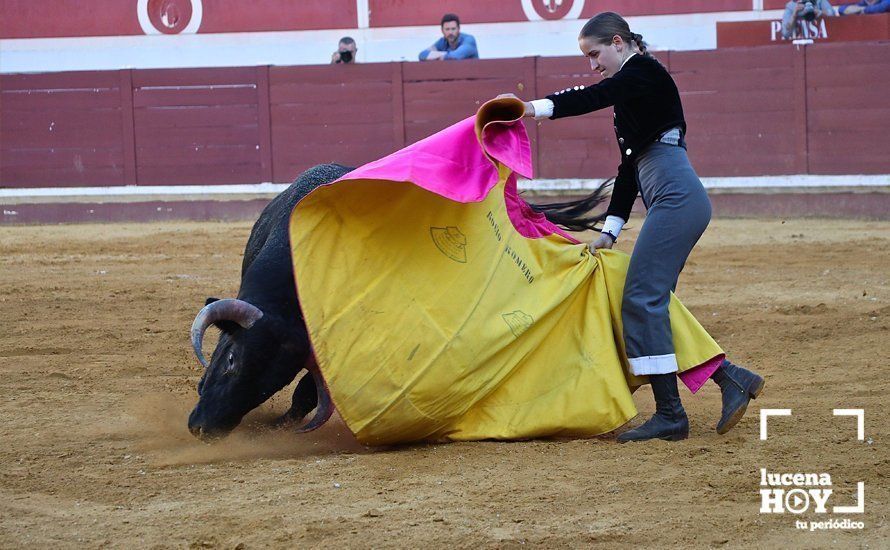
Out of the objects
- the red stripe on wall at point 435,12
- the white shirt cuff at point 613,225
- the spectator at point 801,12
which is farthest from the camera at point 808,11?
the white shirt cuff at point 613,225

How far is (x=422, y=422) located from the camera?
3.09m

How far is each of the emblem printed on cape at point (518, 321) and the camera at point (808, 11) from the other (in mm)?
7672

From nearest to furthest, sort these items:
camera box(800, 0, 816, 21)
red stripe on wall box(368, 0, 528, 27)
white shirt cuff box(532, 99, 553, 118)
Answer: white shirt cuff box(532, 99, 553, 118) → camera box(800, 0, 816, 21) → red stripe on wall box(368, 0, 528, 27)

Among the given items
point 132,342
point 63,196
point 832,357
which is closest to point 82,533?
point 132,342

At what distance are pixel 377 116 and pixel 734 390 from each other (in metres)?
7.12

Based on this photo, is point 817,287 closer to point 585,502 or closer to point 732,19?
point 585,502

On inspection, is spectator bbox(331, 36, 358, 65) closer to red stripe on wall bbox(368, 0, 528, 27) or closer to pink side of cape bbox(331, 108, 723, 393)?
red stripe on wall bbox(368, 0, 528, 27)

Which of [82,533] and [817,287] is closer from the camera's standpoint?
[82,533]

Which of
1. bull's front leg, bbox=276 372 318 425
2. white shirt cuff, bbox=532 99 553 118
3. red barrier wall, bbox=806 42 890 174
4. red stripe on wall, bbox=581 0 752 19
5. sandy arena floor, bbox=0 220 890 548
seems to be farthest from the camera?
red stripe on wall, bbox=581 0 752 19

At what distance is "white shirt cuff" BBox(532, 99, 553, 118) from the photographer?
2.97 m

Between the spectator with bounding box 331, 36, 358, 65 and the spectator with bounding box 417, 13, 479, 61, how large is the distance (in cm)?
59

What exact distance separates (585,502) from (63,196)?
27.9ft

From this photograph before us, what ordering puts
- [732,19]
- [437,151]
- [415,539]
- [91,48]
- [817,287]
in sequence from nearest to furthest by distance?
[415,539]
[437,151]
[817,287]
[732,19]
[91,48]

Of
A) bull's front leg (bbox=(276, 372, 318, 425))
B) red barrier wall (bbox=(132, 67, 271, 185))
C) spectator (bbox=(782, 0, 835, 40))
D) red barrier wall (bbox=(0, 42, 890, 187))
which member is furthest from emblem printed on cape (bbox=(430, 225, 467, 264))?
spectator (bbox=(782, 0, 835, 40))
